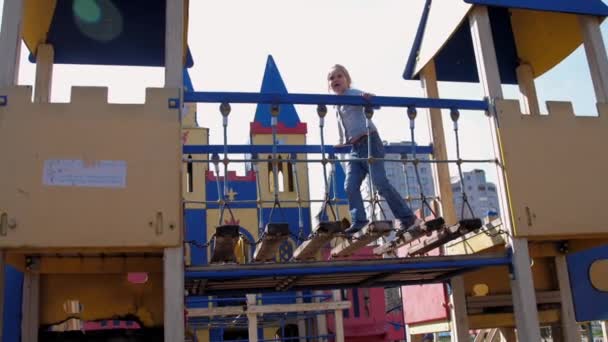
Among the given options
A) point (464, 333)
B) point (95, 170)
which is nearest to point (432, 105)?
point (464, 333)

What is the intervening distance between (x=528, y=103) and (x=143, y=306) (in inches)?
199

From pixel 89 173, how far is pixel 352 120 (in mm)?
2825

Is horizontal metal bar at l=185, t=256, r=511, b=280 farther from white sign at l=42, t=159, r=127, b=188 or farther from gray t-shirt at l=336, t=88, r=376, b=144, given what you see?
gray t-shirt at l=336, t=88, r=376, b=144

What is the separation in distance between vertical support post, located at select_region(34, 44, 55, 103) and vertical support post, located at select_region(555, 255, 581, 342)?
5.73m

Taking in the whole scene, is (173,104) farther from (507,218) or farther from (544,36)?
(544,36)

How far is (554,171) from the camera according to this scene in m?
6.08

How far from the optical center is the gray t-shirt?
6781 millimetres

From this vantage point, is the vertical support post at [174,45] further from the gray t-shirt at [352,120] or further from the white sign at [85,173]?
the gray t-shirt at [352,120]

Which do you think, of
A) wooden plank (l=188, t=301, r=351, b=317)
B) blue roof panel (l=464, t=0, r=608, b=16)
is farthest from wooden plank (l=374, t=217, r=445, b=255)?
wooden plank (l=188, t=301, r=351, b=317)

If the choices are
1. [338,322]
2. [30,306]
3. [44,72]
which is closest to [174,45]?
[44,72]

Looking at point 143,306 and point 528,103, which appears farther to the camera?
point 528,103

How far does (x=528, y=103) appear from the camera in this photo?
7883 millimetres

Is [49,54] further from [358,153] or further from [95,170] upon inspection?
[358,153]

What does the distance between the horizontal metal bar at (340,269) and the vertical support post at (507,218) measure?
16 centimetres
